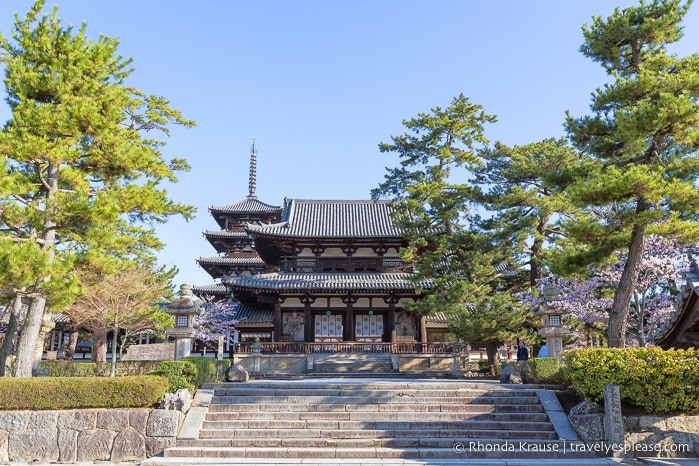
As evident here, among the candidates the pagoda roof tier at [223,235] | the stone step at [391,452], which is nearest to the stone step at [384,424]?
the stone step at [391,452]

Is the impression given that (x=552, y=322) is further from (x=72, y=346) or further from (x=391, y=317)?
(x=72, y=346)

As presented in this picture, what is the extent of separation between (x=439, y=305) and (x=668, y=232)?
1118cm

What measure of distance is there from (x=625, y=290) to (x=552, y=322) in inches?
156

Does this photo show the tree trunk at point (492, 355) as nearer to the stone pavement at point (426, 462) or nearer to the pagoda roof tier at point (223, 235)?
the stone pavement at point (426, 462)

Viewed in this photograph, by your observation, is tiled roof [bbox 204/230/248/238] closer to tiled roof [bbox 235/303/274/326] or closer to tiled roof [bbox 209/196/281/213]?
tiled roof [bbox 209/196/281/213]

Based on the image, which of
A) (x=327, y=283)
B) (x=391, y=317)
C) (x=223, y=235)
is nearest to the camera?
(x=327, y=283)

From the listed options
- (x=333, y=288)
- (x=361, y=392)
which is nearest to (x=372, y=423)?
(x=361, y=392)

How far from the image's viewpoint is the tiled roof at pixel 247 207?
4112cm

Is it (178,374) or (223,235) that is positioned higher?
(223,235)

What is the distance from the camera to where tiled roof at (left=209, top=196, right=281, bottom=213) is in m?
41.1

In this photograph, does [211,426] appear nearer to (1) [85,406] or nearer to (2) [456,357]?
(1) [85,406]

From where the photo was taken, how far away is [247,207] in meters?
42.2

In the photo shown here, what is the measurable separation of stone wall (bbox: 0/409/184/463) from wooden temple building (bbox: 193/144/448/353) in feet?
49.0

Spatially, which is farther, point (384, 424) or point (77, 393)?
point (384, 424)
